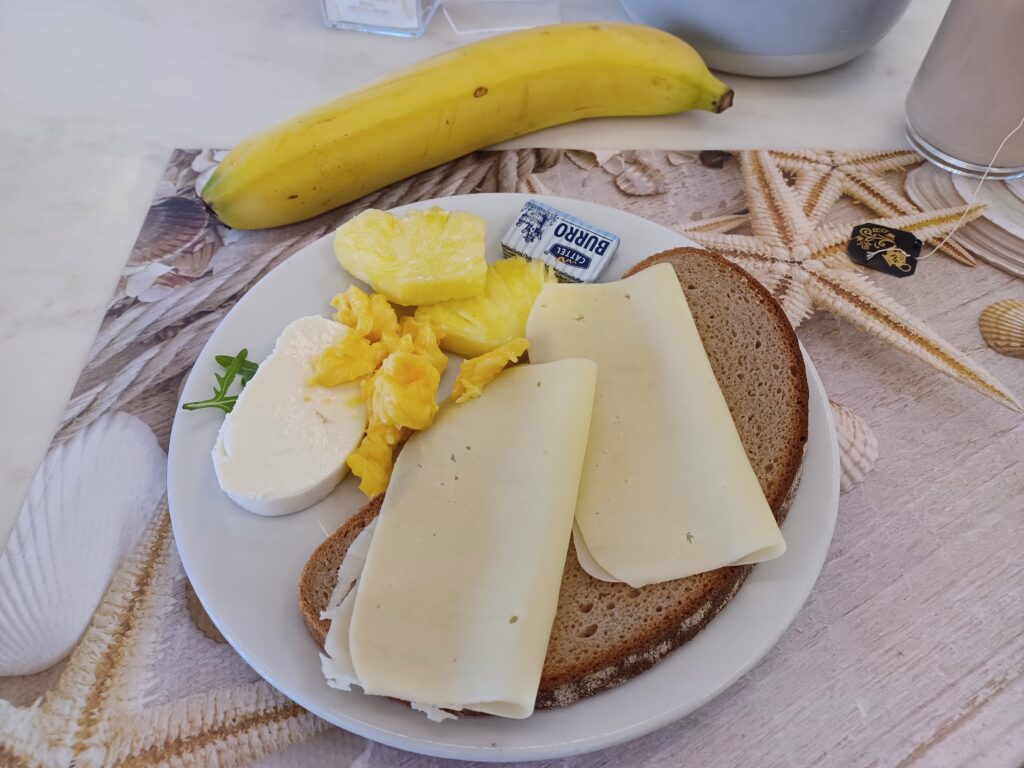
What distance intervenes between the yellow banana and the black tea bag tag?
559 millimetres

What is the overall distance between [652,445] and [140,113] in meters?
1.96

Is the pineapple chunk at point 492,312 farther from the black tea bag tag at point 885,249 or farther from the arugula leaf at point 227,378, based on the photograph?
the black tea bag tag at point 885,249

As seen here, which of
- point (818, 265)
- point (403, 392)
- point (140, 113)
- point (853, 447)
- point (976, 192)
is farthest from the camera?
point (140, 113)

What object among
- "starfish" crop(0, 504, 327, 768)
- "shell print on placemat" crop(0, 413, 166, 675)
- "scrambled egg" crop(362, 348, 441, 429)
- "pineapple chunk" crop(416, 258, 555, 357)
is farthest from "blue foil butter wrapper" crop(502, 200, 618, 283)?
"starfish" crop(0, 504, 327, 768)

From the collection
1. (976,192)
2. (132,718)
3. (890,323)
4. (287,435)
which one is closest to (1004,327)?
(890,323)

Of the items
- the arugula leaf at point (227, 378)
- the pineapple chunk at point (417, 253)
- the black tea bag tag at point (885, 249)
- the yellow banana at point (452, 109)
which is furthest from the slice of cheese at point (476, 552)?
the black tea bag tag at point (885, 249)

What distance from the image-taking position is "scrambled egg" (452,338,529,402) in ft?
4.40

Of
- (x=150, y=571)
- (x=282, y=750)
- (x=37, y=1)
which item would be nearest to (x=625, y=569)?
(x=282, y=750)

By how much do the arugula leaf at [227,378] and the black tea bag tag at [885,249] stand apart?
1.44 metres

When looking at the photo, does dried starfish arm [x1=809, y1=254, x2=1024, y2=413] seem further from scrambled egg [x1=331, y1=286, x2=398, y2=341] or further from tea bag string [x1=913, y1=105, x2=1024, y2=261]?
scrambled egg [x1=331, y1=286, x2=398, y2=341]

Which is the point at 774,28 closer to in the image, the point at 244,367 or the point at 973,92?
the point at 973,92

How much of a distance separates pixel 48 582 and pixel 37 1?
2379 millimetres

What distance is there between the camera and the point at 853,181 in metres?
2.03

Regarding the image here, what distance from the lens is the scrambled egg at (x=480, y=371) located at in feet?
4.40
